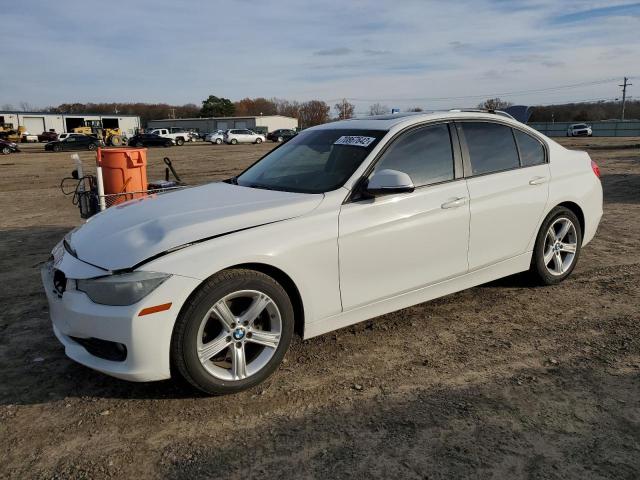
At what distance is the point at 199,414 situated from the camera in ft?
10.3

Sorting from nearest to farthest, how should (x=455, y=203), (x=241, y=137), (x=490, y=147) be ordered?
1. (x=455, y=203)
2. (x=490, y=147)
3. (x=241, y=137)

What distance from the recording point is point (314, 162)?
4.37 m

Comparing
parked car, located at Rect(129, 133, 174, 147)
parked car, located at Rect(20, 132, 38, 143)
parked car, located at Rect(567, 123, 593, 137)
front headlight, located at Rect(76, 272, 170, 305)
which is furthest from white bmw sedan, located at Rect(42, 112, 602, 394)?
parked car, located at Rect(20, 132, 38, 143)

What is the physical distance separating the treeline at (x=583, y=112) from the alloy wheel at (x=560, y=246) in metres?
96.2

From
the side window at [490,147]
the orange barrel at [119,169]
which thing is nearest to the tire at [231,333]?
the side window at [490,147]

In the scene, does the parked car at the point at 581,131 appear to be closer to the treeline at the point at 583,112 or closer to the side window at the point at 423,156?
the treeline at the point at 583,112

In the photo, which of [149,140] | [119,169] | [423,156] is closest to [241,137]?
[149,140]

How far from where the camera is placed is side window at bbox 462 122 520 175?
452cm

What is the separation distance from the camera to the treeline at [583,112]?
96.3m

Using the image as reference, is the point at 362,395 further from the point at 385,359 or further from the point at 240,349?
the point at 240,349

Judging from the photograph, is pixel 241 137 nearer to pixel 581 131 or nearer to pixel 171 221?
pixel 581 131

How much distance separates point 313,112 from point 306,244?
133713mm

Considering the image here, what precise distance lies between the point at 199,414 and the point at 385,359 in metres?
1.35

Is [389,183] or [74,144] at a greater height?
[74,144]
